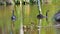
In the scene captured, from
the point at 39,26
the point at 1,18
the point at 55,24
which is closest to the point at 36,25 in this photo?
the point at 39,26

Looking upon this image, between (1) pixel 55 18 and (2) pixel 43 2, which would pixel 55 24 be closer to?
(1) pixel 55 18

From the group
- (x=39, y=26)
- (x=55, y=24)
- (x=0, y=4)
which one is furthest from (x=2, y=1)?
(x=55, y=24)

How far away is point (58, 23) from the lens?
1.26 m

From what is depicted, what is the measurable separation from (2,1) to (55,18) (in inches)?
18.6

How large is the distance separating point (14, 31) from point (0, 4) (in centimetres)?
26

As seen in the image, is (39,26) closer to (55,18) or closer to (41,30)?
(41,30)

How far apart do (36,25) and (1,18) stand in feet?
1.02

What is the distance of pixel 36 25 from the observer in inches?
50.6

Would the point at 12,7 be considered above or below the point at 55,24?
above

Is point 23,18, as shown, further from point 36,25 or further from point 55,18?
point 55,18

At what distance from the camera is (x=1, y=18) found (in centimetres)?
132

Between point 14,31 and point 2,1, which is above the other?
point 2,1

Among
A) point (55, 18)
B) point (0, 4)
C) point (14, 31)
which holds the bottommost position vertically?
point (14, 31)

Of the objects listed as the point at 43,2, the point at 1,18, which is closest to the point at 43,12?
the point at 43,2
